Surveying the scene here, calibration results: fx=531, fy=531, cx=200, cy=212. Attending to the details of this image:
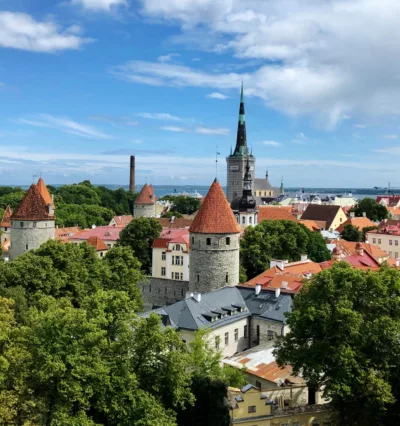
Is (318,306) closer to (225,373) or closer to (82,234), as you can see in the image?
(225,373)

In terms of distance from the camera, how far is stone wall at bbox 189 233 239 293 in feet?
113

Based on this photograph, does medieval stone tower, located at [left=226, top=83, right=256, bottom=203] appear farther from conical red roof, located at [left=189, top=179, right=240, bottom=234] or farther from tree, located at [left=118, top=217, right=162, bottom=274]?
conical red roof, located at [left=189, top=179, right=240, bottom=234]

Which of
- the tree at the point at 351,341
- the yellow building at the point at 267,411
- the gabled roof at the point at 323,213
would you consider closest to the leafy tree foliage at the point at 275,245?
the tree at the point at 351,341

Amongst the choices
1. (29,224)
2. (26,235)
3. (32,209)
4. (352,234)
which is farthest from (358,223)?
(26,235)

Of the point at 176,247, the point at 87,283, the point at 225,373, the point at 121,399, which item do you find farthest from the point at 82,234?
the point at 121,399

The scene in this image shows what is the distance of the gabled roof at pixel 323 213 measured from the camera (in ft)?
283

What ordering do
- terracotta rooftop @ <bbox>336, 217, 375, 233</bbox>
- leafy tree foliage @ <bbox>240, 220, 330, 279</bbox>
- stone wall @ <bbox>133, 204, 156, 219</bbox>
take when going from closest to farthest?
leafy tree foliage @ <bbox>240, 220, 330, 279</bbox>, terracotta rooftop @ <bbox>336, 217, 375, 233</bbox>, stone wall @ <bbox>133, 204, 156, 219</bbox>

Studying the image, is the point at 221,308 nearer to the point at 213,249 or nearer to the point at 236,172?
the point at 213,249

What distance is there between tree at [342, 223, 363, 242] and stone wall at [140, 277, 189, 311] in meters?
38.2

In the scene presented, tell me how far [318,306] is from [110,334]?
314 inches

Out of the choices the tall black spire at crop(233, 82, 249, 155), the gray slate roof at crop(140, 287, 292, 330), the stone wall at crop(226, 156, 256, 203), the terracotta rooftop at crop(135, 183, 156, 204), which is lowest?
the gray slate roof at crop(140, 287, 292, 330)

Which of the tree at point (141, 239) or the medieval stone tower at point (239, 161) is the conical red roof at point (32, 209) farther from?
the medieval stone tower at point (239, 161)

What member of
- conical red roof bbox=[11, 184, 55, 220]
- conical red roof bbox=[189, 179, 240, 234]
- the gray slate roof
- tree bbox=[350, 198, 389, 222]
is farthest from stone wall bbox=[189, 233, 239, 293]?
tree bbox=[350, 198, 389, 222]

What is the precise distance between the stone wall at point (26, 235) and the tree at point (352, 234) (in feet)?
140
